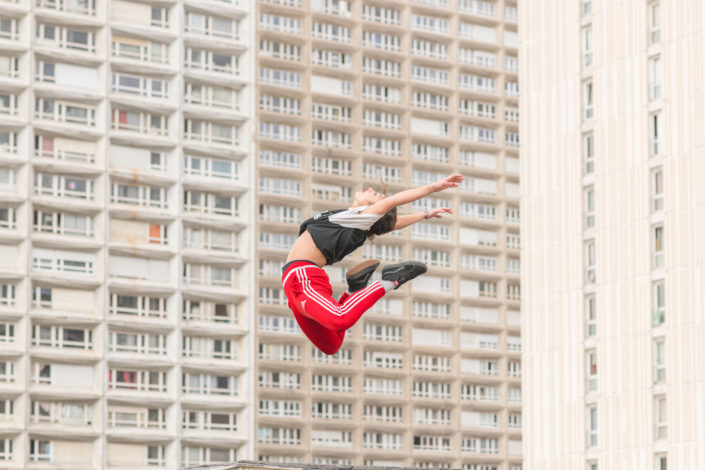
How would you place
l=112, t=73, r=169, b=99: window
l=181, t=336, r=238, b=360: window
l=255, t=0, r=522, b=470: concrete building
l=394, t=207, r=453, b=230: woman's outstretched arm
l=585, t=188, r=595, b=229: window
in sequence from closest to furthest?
l=394, t=207, r=453, b=230: woman's outstretched arm < l=585, t=188, r=595, b=229: window < l=181, t=336, r=238, b=360: window < l=112, t=73, r=169, b=99: window < l=255, t=0, r=522, b=470: concrete building

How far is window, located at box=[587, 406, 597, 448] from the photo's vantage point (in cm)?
7607

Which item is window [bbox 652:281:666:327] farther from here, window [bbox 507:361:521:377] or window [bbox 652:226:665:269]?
window [bbox 507:361:521:377]

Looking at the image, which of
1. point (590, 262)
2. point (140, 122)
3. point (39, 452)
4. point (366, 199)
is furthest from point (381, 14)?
point (366, 199)

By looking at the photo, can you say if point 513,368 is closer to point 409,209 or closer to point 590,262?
point 409,209

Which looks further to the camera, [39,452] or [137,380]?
[137,380]

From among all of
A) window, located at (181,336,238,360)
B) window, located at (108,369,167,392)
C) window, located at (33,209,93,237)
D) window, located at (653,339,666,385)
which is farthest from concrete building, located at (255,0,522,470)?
window, located at (653,339,666,385)

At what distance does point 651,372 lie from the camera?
7338 cm

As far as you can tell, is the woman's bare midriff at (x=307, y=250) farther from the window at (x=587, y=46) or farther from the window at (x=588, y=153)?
the window at (x=587, y=46)

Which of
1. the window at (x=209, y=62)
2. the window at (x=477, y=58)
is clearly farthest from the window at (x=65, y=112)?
the window at (x=477, y=58)

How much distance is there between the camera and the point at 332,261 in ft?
71.3

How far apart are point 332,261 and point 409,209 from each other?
8751cm

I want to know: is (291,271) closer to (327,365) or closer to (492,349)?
(327,365)

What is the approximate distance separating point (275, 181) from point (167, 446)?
19157mm

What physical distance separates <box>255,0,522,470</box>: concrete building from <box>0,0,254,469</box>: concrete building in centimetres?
266
